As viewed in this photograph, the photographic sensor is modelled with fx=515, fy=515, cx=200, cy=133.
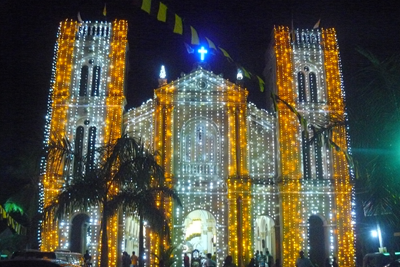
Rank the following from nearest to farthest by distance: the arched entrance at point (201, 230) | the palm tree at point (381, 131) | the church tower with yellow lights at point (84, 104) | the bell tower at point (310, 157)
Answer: the palm tree at point (381, 131) < the church tower with yellow lights at point (84, 104) < the bell tower at point (310, 157) < the arched entrance at point (201, 230)

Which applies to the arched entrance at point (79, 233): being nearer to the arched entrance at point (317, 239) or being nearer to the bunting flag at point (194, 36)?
the arched entrance at point (317, 239)

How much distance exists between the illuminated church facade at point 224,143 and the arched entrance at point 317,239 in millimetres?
58

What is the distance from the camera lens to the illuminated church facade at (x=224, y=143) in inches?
1144

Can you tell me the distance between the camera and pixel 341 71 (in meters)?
31.9

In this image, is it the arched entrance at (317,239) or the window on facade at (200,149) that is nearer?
the arched entrance at (317,239)

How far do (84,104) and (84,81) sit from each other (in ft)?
5.54

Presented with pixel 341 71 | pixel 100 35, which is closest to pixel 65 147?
pixel 100 35

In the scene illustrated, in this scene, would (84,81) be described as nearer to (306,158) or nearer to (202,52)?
(202,52)

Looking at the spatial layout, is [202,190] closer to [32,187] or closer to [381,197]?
[32,187]

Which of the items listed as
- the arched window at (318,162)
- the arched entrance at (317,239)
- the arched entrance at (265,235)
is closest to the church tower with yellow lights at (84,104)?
the arched entrance at (265,235)

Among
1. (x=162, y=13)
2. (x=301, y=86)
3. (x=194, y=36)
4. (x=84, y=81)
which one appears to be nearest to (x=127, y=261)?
(x=84, y=81)

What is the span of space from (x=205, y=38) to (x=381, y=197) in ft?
27.0

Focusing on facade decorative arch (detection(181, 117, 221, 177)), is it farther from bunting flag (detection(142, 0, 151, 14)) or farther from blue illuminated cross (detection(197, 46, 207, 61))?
bunting flag (detection(142, 0, 151, 14))

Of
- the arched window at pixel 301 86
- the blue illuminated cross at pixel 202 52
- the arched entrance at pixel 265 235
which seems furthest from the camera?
the blue illuminated cross at pixel 202 52
